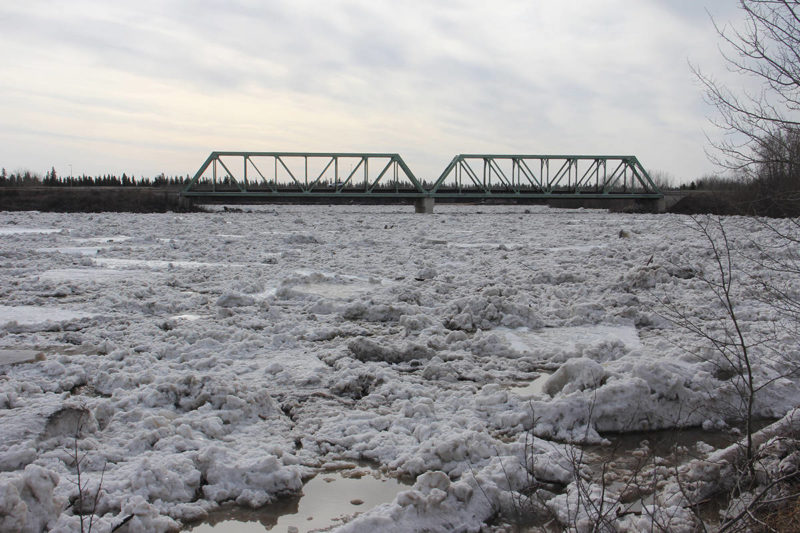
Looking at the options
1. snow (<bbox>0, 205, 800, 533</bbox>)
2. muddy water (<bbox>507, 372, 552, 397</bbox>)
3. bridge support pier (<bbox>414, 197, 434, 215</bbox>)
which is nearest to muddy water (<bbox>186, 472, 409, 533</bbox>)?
snow (<bbox>0, 205, 800, 533</bbox>)

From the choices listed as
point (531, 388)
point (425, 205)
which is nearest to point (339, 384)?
point (531, 388)

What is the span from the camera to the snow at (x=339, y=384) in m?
2.47

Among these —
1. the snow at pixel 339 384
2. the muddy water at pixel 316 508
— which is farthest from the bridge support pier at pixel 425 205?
the muddy water at pixel 316 508

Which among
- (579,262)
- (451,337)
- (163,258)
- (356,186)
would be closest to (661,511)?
(451,337)

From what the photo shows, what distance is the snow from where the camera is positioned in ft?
A: 8.10

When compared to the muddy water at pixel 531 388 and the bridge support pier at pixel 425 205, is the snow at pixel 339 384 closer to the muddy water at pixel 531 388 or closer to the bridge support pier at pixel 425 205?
the muddy water at pixel 531 388

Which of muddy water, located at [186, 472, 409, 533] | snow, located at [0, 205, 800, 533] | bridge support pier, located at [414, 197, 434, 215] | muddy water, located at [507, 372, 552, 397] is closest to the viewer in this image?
muddy water, located at [186, 472, 409, 533]

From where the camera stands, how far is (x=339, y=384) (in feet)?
12.4

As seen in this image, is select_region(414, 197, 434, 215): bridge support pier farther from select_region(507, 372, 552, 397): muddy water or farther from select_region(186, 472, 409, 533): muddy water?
select_region(186, 472, 409, 533): muddy water

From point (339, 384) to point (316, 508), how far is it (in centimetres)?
131

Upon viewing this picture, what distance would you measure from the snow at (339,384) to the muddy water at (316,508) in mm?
68

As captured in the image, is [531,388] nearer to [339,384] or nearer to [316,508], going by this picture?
[339,384]

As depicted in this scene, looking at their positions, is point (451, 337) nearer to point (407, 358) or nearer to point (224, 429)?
point (407, 358)

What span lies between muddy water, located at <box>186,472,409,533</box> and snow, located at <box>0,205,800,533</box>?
0.07 metres
